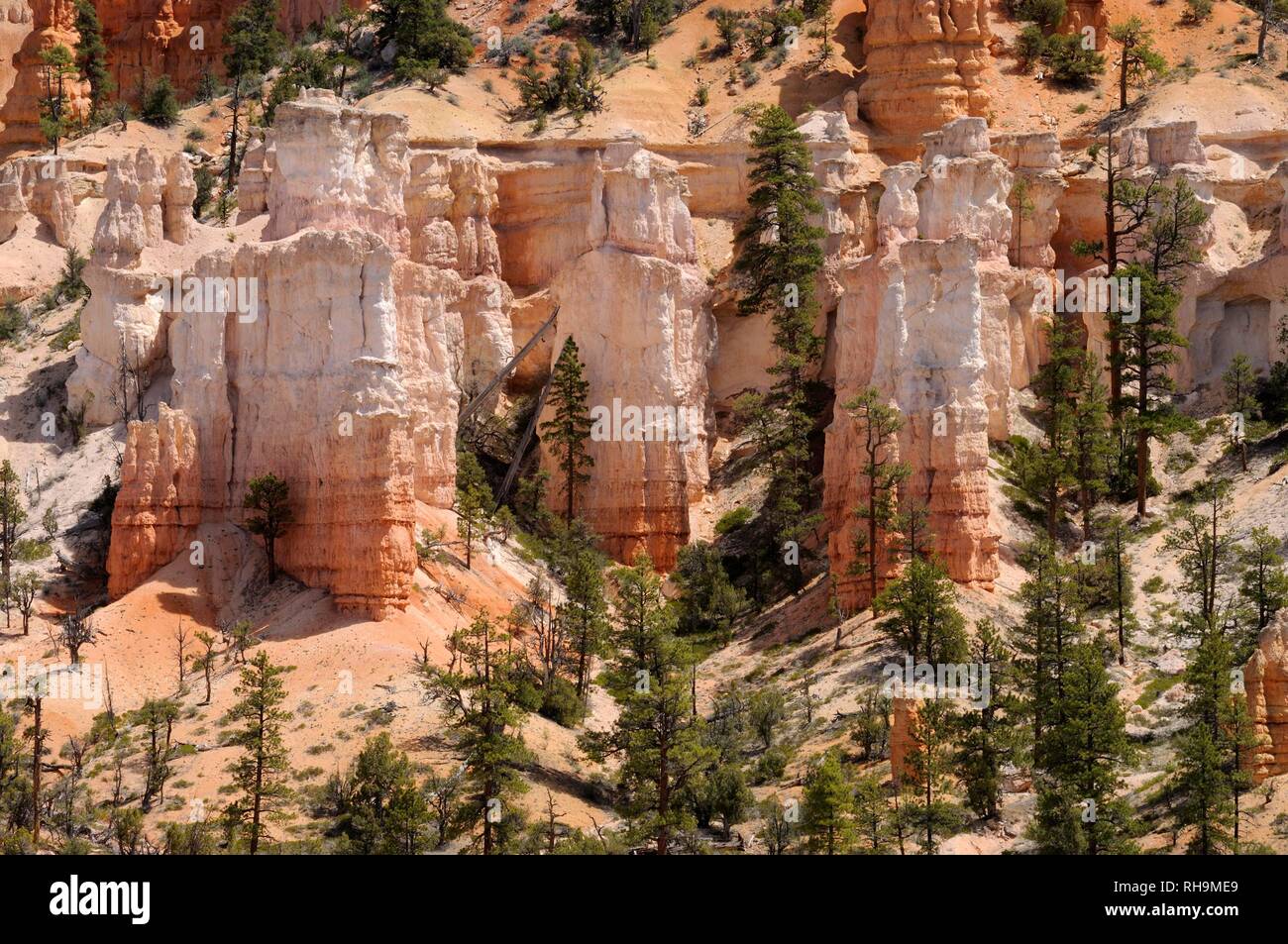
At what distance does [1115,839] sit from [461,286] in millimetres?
37556

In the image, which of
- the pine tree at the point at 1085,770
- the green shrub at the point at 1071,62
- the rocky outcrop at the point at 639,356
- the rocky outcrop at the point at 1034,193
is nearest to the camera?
the pine tree at the point at 1085,770

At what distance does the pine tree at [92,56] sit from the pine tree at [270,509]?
45.1 meters

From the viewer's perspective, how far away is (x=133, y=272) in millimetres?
83188

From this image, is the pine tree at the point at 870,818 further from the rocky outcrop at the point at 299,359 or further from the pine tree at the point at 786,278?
the pine tree at the point at 786,278

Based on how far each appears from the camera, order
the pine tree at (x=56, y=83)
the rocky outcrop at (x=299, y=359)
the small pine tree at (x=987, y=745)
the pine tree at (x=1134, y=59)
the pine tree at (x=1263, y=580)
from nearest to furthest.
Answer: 1. the small pine tree at (x=987, y=745)
2. the pine tree at (x=1263, y=580)
3. the rocky outcrop at (x=299, y=359)
4. the pine tree at (x=1134, y=59)
5. the pine tree at (x=56, y=83)

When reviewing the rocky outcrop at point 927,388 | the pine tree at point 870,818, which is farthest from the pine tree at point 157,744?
the rocky outcrop at point 927,388

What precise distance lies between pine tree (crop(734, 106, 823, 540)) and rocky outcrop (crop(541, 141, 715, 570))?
7.55 ft

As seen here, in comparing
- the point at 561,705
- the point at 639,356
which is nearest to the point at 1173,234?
the point at 639,356

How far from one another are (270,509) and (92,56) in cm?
4967

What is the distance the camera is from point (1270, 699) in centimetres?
6081

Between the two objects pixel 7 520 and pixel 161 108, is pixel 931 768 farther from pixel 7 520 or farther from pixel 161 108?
pixel 161 108

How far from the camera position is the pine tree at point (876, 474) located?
7562 cm

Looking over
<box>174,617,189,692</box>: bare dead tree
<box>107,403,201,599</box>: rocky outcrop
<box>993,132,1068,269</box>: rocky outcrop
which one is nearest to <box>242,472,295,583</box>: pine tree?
<box>107,403,201,599</box>: rocky outcrop

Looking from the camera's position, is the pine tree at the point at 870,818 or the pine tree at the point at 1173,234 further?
the pine tree at the point at 1173,234
